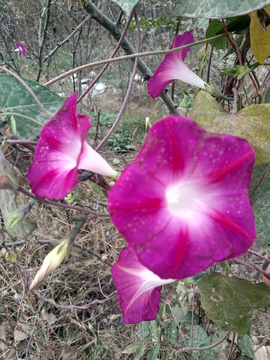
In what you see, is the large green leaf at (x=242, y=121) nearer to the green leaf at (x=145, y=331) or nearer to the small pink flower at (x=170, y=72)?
the small pink flower at (x=170, y=72)

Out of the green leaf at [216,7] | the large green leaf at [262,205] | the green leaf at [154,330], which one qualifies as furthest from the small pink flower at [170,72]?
the green leaf at [154,330]

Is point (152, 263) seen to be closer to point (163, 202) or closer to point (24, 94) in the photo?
point (163, 202)

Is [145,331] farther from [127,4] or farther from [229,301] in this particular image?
[127,4]

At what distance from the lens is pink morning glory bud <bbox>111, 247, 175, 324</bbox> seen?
49 centimetres

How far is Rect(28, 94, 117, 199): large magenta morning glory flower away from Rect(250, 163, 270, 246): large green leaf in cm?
27

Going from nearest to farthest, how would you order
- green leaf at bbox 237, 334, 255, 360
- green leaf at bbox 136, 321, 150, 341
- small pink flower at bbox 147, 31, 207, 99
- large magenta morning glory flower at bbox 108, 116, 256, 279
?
large magenta morning glory flower at bbox 108, 116, 256, 279
small pink flower at bbox 147, 31, 207, 99
green leaf at bbox 237, 334, 255, 360
green leaf at bbox 136, 321, 150, 341

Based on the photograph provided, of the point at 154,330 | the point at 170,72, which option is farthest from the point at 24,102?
the point at 154,330

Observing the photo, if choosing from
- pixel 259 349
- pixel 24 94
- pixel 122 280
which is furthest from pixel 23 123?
pixel 259 349

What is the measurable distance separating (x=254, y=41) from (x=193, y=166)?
0.28m

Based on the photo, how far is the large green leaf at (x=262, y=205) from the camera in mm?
475

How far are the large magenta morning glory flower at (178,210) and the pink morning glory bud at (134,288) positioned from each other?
0.69 feet

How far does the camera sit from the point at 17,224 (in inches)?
15.0

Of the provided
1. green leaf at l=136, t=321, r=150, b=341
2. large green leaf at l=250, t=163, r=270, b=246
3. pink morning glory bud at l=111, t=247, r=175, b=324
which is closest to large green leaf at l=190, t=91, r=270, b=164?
large green leaf at l=250, t=163, r=270, b=246

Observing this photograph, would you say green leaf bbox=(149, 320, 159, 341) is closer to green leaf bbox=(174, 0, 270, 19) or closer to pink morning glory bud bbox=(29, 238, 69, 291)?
pink morning glory bud bbox=(29, 238, 69, 291)
